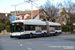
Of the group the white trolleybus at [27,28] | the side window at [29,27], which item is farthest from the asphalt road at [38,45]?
the side window at [29,27]

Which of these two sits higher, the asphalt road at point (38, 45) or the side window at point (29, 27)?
the side window at point (29, 27)

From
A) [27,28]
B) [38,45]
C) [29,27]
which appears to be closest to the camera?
[38,45]

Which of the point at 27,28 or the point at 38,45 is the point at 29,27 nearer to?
the point at 27,28

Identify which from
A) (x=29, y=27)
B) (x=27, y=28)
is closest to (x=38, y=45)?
(x=27, y=28)

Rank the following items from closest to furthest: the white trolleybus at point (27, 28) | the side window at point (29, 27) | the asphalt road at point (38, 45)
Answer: the asphalt road at point (38, 45) < the white trolleybus at point (27, 28) < the side window at point (29, 27)

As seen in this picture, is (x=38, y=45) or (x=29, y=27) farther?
(x=29, y=27)

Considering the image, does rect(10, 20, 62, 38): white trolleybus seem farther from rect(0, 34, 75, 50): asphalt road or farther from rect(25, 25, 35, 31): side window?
rect(0, 34, 75, 50): asphalt road

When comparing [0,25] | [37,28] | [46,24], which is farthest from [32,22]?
[0,25]

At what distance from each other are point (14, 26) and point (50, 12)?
25.9 metres

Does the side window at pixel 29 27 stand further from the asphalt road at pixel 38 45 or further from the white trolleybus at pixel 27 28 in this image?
the asphalt road at pixel 38 45

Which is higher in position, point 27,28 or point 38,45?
point 27,28

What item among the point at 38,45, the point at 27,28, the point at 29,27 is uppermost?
the point at 29,27

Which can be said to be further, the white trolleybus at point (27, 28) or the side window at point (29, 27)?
the side window at point (29, 27)

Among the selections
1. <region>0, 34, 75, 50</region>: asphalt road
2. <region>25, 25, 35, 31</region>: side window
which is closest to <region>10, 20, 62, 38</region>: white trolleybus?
<region>25, 25, 35, 31</region>: side window
